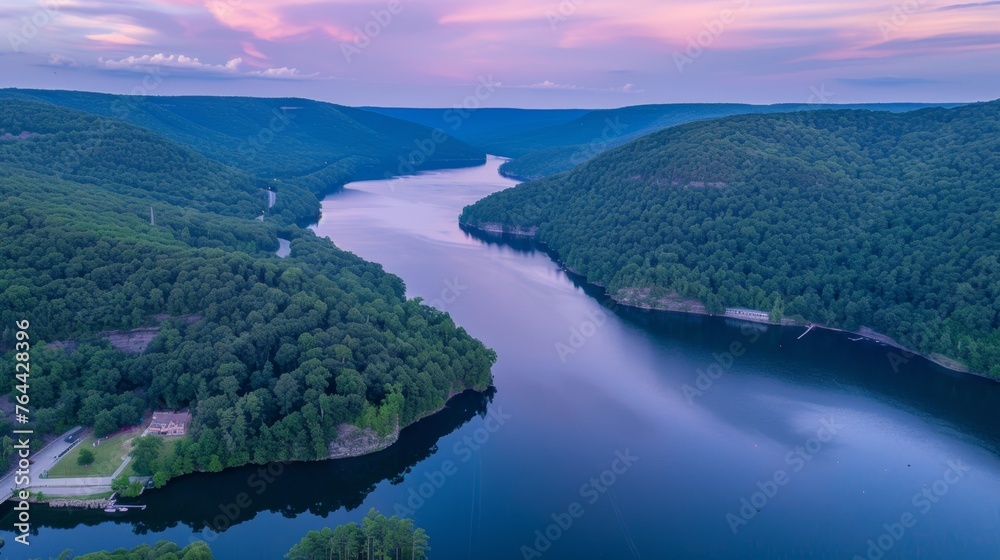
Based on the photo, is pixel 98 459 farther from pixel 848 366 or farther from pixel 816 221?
pixel 816 221

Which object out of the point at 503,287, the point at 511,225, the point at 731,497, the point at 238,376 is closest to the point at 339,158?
the point at 511,225

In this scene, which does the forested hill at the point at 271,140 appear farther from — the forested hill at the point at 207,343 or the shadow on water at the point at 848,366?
the shadow on water at the point at 848,366

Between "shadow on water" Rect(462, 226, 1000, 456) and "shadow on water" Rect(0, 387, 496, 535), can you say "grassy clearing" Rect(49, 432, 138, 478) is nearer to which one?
"shadow on water" Rect(0, 387, 496, 535)

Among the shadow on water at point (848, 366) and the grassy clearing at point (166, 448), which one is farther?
the shadow on water at point (848, 366)

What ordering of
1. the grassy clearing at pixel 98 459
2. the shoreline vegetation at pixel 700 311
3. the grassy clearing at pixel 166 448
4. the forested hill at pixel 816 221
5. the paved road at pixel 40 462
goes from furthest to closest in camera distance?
1. the forested hill at pixel 816 221
2. the shoreline vegetation at pixel 700 311
3. the grassy clearing at pixel 166 448
4. the grassy clearing at pixel 98 459
5. the paved road at pixel 40 462

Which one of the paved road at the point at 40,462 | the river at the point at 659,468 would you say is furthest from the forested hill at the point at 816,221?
the paved road at the point at 40,462
